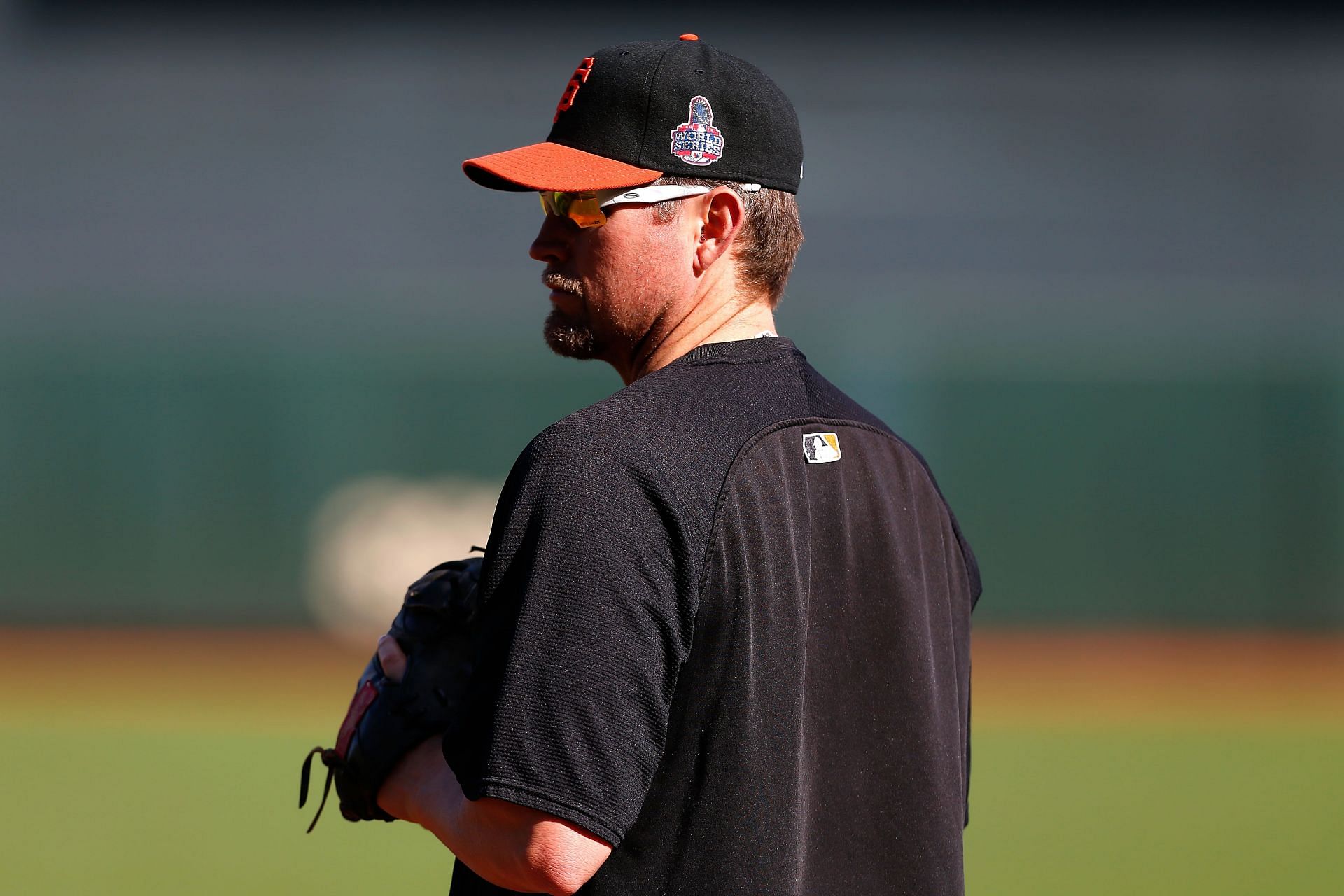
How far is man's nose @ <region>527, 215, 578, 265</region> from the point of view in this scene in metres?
1.47

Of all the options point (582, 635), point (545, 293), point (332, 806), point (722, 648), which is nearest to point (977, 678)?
point (545, 293)

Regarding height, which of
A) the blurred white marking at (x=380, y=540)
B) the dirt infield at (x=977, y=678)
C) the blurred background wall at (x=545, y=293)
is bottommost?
the dirt infield at (x=977, y=678)

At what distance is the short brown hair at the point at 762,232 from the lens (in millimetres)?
1438

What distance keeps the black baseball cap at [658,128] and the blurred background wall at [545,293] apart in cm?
683

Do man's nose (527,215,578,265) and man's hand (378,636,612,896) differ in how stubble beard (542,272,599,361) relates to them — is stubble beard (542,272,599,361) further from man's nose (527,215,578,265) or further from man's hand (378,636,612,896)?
man's hand (378,636,612,896)

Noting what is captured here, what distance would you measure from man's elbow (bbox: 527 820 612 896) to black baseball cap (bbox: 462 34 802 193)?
2.27 ft

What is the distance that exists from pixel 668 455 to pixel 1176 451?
8326 millimetres

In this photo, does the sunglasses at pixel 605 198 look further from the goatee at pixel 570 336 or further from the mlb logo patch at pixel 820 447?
the mlb logo patch at pixel 820 447

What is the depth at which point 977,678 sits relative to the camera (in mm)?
7746

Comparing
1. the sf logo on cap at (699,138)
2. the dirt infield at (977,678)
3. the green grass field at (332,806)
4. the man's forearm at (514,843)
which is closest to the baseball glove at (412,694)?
the man's forearm at (514,843)

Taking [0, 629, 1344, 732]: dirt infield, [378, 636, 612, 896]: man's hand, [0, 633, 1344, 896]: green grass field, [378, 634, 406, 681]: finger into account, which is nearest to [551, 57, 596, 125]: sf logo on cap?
[378, 634, 406, 681]: finger

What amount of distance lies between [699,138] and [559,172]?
0.16 metres

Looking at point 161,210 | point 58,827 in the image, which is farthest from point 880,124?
point 58,827

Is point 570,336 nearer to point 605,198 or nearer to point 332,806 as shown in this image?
point 605,198
